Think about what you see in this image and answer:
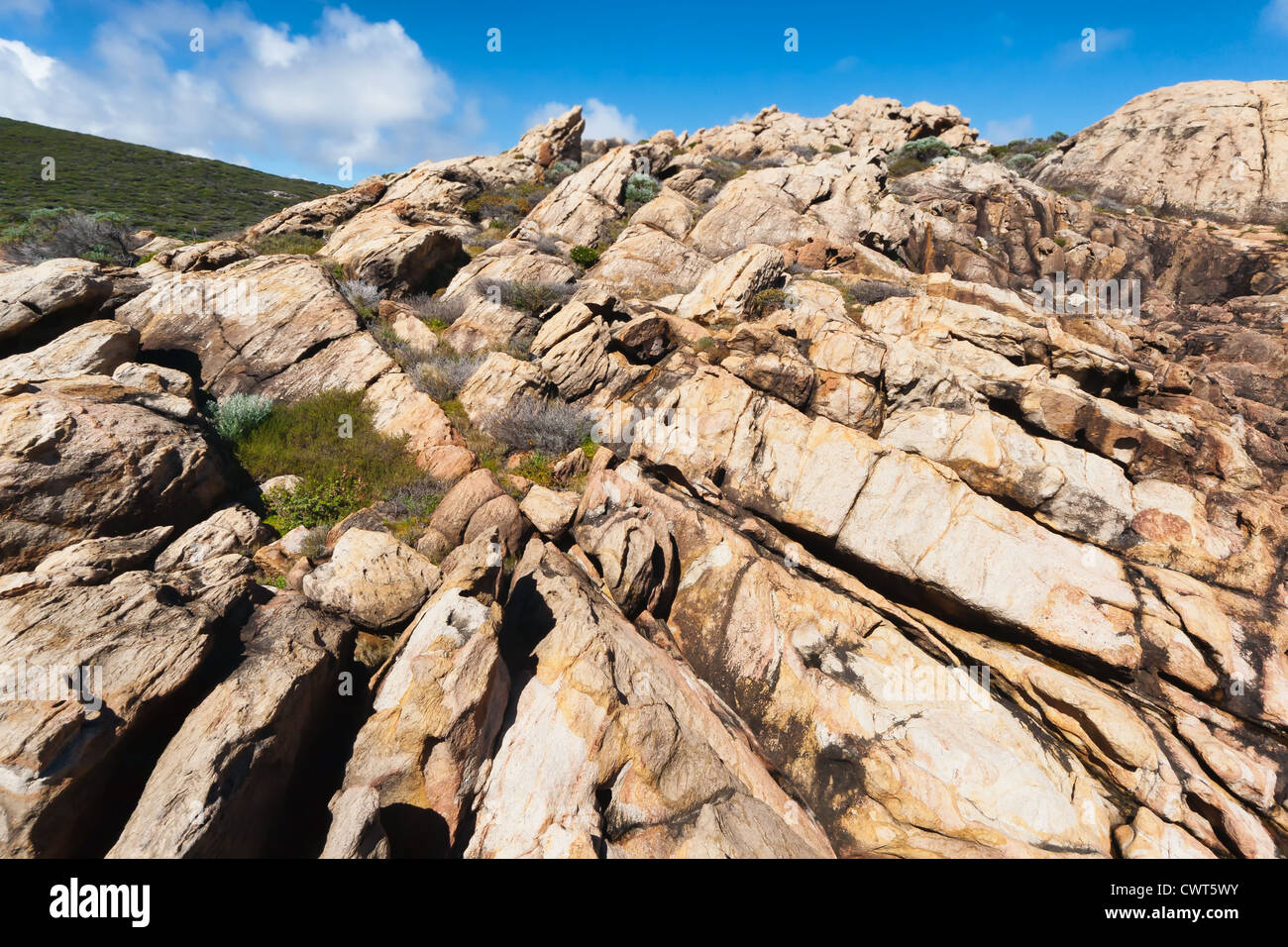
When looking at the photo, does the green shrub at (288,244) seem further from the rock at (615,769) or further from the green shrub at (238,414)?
the rock at (615,769)

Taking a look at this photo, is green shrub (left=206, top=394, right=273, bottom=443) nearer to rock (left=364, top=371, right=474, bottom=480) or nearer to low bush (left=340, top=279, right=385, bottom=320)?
rock (left=364, top=371, right=474, bottom=480)

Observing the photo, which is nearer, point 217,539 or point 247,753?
point 247,753

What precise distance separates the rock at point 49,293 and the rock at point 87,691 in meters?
8.45

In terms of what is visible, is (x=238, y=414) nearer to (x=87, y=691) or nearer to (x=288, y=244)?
(x=87, y=691)

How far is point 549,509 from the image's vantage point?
30.3 ft

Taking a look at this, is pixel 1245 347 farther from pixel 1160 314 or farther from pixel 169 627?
pixel 169 627

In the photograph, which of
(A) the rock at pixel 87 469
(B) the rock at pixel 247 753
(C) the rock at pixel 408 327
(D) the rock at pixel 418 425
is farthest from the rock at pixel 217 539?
(C) the rock at pixel 408 327

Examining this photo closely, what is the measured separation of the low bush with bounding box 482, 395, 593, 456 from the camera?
1145 centimetres

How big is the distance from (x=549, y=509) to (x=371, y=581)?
3328 millimetres

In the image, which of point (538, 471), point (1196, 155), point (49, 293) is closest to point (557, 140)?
point (49, 293)

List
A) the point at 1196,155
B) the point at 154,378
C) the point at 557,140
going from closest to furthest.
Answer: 1. the point at 154,378
2. the point at 1196,155
3. the point at 557,140

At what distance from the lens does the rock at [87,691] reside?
3832 mm

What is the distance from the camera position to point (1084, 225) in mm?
24109
